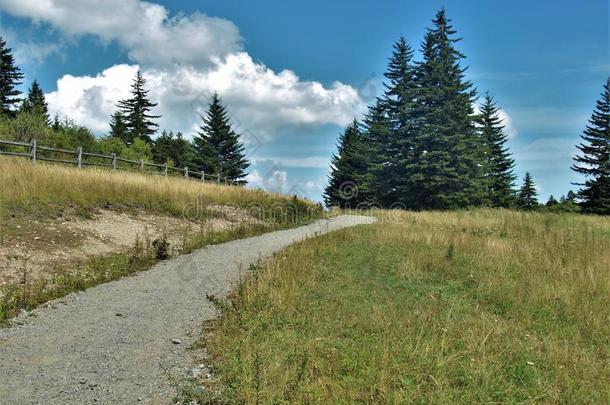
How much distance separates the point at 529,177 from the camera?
58312 millimetres

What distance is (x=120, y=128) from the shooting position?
71.2 metres

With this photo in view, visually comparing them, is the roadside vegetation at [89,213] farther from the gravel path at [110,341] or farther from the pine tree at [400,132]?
the pine tree at [400,132]

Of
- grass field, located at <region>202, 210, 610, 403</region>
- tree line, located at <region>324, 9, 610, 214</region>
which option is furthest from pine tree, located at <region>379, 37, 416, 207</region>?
grass field, located at <region>202, 210, 610, 403</region>

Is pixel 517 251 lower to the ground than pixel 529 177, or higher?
lower

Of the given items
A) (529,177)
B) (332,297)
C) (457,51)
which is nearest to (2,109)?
(457,51)

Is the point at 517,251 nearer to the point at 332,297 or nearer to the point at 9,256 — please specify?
the point at 332,297

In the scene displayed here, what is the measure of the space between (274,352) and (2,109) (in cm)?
6349

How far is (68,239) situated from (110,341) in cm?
599

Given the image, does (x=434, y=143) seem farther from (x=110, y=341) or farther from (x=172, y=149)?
(x=172, y=149)

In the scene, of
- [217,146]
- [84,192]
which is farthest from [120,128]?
[84,192]

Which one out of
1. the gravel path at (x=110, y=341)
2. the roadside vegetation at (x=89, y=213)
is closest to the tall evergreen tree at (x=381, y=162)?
the roadside vegetation at (x=89, y=213)

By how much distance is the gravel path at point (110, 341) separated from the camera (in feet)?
14.0

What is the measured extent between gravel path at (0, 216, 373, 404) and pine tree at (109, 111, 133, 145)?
67478 millimetres

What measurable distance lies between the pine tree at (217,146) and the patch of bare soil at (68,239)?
131 feet
